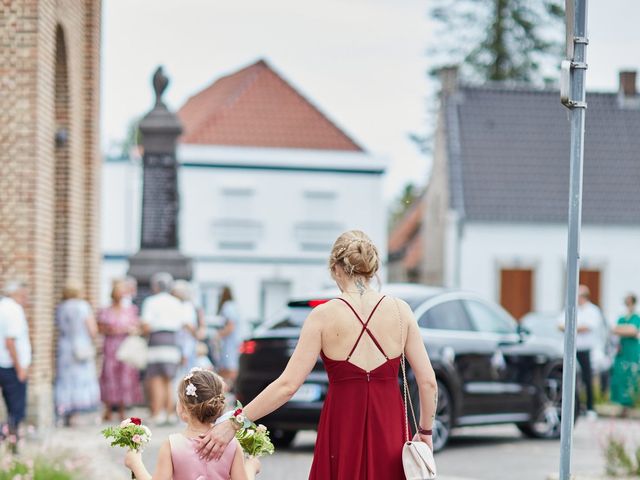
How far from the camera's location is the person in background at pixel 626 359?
63.8 ft

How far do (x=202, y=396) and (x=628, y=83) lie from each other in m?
42.9

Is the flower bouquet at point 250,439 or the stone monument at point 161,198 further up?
the stone monument at point 161,198

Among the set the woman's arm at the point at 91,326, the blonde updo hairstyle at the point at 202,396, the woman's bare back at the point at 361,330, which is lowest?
the woman's arm at the point at 91,326

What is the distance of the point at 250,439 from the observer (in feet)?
18.3

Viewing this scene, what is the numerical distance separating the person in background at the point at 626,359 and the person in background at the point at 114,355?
269 inches

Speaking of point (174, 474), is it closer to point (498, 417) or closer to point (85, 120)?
point (498, 417)

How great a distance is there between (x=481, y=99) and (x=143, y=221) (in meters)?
25.9

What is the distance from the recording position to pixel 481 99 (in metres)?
45.7

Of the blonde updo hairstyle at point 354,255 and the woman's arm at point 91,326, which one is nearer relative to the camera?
the blonde updo hairstyle at point 354,255

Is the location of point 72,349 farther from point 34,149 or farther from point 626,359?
point 626,359

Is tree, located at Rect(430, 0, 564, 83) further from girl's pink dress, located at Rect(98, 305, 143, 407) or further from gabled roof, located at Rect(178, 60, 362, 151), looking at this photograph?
girl's pink dress, located at Rect(98, 305, 143, 407)

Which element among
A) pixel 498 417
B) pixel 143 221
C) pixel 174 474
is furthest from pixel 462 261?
pixel 174 474

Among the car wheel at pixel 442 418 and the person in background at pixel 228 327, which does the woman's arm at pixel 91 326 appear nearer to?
the car wheel at pixel 442 418

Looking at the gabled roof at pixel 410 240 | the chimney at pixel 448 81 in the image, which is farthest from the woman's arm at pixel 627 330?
the gabled roof at pixel 410 240
